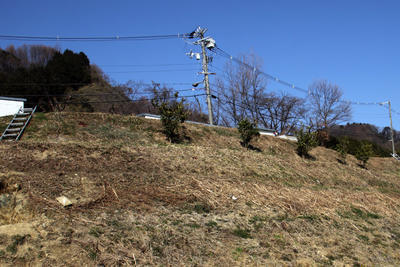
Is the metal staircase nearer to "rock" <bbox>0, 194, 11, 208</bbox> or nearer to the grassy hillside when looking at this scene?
the grassy hillside

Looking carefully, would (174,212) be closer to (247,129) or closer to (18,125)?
(18,125)

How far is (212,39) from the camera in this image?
85.4ft

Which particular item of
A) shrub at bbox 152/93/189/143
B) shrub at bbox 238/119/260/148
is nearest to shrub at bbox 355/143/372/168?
shrub at bbox 238/119/260/148

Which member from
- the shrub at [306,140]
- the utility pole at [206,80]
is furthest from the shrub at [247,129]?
the utility pole at [206,80]

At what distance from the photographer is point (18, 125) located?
1509 cm

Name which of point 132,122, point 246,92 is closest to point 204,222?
point 132,122

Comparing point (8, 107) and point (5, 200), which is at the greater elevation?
point (8, 107)

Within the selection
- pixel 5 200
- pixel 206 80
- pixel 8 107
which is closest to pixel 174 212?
pixel 5 200

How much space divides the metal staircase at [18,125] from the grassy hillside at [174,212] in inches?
173

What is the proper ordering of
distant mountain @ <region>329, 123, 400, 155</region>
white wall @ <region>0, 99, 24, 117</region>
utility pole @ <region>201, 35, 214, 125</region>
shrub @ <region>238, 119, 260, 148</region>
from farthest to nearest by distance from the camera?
1. distant mountain @ <region>329, 123, 400, 155</region>
2. utility pole @ <region>201, 35, 214, 125</region>
3. shrub @ <region>238, 119, 260, 148</region>
4. white wall @ <region>0, 99, 24, 117</region>

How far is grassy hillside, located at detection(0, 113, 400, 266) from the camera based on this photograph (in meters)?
5.09

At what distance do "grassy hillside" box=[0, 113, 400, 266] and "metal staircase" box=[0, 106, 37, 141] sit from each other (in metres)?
4.39

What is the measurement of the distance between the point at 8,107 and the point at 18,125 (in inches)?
122

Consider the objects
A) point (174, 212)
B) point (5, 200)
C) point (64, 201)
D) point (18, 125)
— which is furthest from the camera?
point (18, 125)
